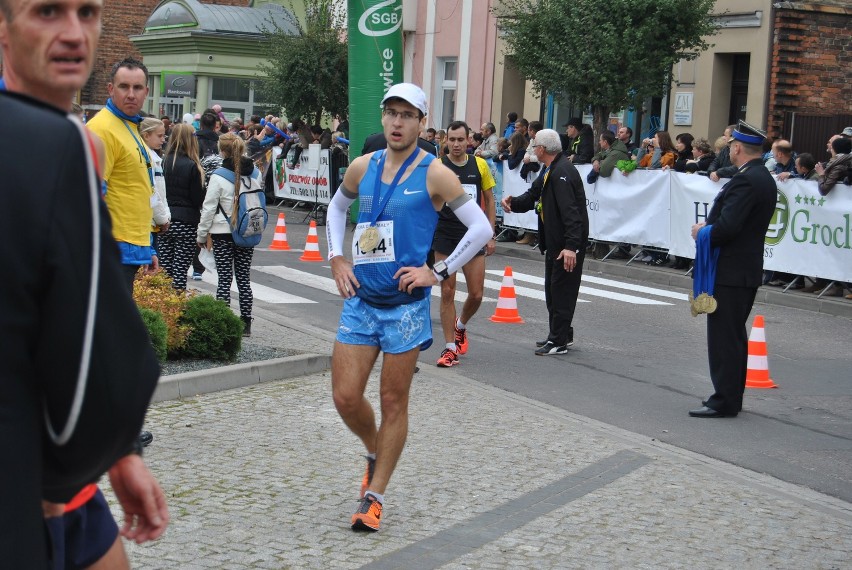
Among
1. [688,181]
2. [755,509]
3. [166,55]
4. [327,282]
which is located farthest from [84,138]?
[166,55]

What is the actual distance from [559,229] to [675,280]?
283 inches

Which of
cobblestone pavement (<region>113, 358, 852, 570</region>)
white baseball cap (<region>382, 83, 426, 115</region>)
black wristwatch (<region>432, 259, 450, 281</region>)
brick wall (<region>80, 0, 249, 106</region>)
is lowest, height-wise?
cobblestone pavement (<region>113, 358, 852, 570</region>)

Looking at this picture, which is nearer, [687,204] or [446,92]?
[687,204]

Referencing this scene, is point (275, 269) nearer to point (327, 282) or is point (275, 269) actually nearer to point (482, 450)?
point (327, 282)

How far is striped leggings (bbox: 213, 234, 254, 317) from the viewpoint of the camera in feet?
37.1

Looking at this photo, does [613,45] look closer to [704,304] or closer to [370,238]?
[704,304]

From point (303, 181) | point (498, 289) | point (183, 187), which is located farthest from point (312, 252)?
point (303, 181)

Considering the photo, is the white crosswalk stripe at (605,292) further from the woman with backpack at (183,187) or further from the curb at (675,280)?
the woman with backpack at (183,187)

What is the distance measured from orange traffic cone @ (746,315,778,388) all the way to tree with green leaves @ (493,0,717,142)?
11577 millimetres

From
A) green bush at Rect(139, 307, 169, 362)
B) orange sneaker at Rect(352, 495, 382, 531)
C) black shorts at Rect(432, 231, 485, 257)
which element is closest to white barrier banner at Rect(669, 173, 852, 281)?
black shorts at Rect(432, 231, 485, 257)

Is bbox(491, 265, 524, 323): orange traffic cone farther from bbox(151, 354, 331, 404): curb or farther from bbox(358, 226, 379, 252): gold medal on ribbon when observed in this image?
bbox(358, 226, 379, 252): gold medal on ribbon

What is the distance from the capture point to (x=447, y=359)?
10570 mm

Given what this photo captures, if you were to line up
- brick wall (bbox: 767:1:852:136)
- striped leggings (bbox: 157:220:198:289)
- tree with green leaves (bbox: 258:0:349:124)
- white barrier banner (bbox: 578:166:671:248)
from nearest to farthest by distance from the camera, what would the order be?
1. striped leggings (bbox: 157:220:198:289)
2. white barrier banner (bbox: 578:166:671:248)
3. brick wall (bbox: 767:1:852:136)
4. tree with green leaves (bbox: 258:0:349:124)

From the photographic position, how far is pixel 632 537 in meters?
5.81
